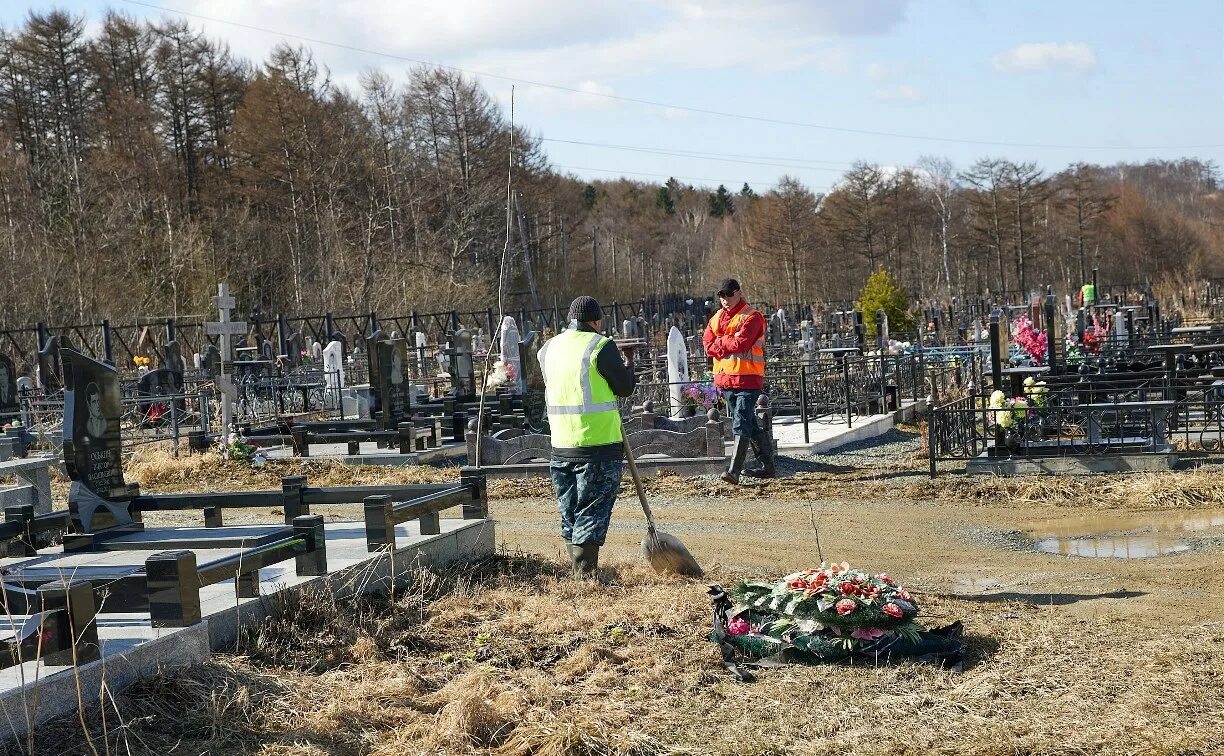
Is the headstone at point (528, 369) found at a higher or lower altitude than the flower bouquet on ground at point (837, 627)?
higher

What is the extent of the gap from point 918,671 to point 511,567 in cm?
344

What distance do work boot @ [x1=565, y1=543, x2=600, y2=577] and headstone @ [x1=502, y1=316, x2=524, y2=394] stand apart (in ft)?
40.1

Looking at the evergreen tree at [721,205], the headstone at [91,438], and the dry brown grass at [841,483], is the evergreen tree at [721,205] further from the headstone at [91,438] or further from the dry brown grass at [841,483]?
the headstone at [91,438]

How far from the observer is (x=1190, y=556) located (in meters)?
9.47

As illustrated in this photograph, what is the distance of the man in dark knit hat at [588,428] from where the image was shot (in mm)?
8406

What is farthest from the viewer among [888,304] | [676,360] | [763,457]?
[888,304]

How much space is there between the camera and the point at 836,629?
21.2 ft

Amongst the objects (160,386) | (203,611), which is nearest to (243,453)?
(160,386)

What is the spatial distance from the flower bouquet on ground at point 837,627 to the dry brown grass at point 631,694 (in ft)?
0.44

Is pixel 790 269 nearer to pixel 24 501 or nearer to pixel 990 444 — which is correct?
pixel 990 444

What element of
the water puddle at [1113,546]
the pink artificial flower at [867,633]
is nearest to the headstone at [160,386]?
the water puddle at [1113,546]

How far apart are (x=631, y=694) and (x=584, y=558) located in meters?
2.61

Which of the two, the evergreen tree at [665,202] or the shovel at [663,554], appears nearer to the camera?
the shovel at [663,554]

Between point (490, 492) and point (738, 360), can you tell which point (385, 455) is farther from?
point (738, 360)
